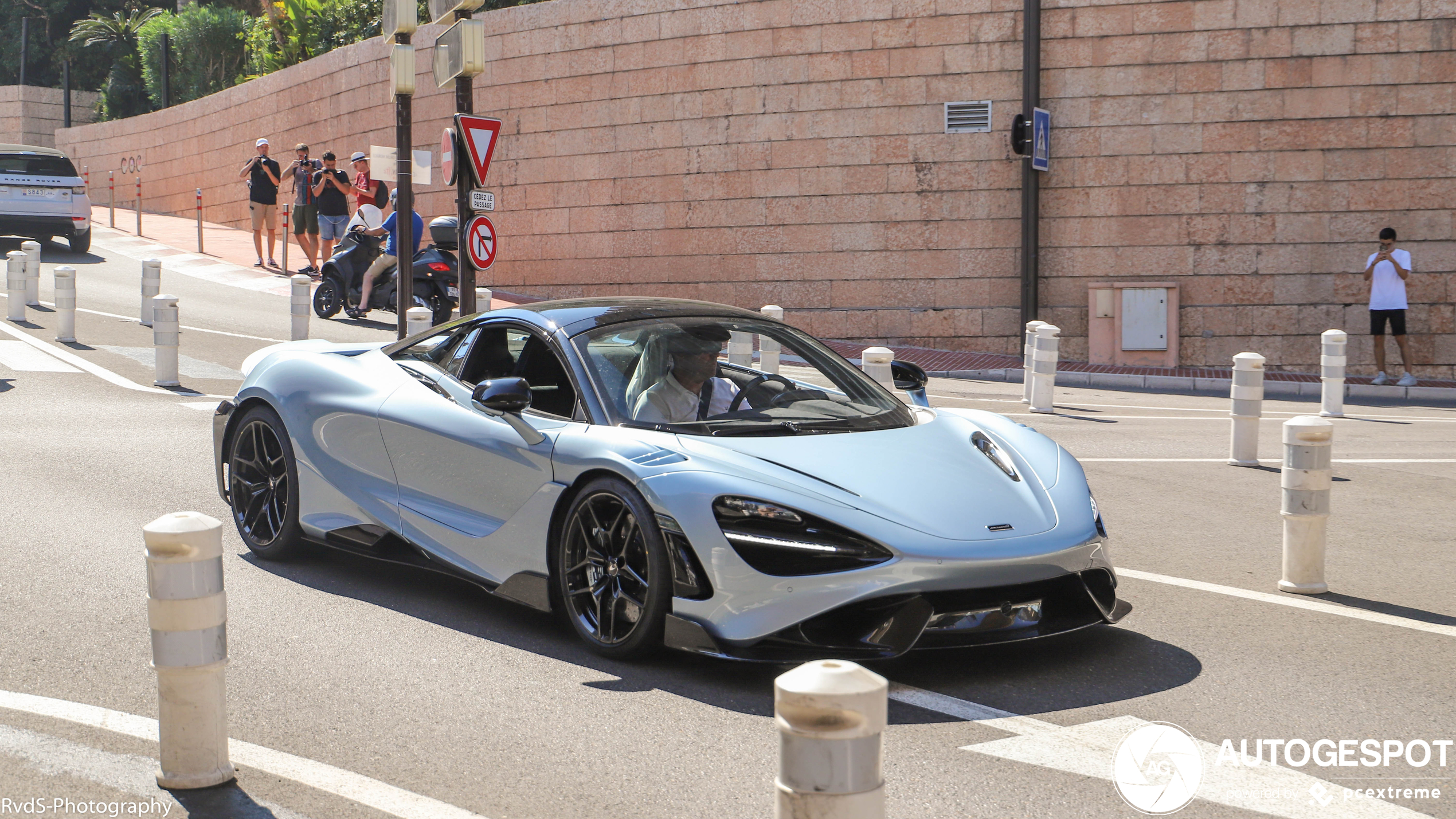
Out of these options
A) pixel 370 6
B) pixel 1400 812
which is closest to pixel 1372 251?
pixel 1400 812

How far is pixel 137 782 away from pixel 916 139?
16604 millimetres

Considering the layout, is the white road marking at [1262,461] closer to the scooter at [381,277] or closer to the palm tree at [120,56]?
the scooter at [381,277]

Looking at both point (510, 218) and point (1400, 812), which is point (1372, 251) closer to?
point (510, 218)

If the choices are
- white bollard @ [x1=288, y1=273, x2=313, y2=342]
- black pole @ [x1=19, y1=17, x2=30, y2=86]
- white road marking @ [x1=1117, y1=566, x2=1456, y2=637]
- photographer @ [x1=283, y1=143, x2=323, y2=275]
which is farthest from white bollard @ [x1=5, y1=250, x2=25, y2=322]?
black pole @ [x1=19, y1=17, x2=30, y2=86]

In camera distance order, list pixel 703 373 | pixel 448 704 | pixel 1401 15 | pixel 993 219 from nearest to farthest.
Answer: pixel 448 704 → pixel 703 373 → pixel 1401 15 → pixel 993 219

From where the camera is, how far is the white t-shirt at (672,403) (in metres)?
5.40

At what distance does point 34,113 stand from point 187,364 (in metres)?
44.0

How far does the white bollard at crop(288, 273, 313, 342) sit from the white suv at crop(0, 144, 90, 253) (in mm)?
12190

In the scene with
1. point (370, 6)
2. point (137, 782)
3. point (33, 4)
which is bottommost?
point (137, 782)

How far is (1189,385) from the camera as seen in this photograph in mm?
16656

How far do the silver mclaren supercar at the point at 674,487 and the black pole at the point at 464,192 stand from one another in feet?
24.5

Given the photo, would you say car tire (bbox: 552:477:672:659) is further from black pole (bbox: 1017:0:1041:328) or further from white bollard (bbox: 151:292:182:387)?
black pole (bbox: 1017:0:1041:328)

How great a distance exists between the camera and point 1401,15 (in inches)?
696

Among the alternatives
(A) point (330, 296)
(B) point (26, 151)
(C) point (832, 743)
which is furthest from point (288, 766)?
(B) point (26, 151)
